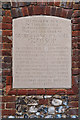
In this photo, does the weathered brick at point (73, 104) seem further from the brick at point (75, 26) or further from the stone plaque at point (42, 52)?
the brick at point (75, 26)

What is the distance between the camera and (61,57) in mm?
2307

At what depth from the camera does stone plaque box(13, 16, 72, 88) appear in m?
2.29

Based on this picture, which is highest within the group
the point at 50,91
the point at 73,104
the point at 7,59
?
the point at 7,59

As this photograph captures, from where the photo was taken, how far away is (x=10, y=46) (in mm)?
2291

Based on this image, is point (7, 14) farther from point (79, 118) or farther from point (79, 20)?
point (79, 118)

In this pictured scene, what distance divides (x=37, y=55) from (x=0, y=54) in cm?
60

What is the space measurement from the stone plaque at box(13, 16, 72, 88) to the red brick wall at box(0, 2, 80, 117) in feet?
0.24

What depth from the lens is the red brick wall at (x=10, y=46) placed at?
7.48ft

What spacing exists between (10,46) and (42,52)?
52 cm

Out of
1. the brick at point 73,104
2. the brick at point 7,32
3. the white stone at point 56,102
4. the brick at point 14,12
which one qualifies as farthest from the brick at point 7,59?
the brick at point 73,104

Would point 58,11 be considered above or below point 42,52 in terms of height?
above

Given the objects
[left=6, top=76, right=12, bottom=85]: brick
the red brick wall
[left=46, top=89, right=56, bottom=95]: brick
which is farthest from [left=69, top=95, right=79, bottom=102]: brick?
[left=6, top=76, right=12, bottom=85]: brick

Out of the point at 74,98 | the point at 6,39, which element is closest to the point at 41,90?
the point at 74,98

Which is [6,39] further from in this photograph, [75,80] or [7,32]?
[75,80]
